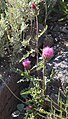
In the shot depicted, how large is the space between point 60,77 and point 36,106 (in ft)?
0.88

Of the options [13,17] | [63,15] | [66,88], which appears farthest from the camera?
[63,15]

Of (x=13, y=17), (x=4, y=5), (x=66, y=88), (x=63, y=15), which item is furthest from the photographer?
(x=63, y=15)

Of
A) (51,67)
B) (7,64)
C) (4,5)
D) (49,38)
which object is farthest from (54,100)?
(4,5)

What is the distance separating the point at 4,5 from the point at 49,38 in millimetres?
463

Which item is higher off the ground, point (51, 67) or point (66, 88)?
point (51, 67)

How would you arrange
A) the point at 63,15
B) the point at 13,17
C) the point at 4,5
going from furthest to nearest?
the point at 63,15 → the point at 4,5 → the point at 13,17

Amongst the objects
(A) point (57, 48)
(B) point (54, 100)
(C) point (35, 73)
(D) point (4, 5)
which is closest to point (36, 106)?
(B) point (54, 100)

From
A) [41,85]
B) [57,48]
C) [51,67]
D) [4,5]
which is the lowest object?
[41,85]

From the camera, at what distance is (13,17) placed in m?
2.38

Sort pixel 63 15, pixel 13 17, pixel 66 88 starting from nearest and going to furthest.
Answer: pixel 66 88 < pixel 13 17 < pixel 63 15

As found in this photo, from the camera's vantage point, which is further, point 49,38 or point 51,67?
point 49,38

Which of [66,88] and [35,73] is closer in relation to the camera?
[66,88]

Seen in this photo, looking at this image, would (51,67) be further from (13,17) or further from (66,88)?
(13,17)

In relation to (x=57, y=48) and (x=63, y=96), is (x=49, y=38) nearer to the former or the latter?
(x=57, y=48)
